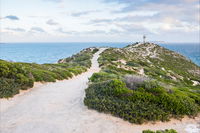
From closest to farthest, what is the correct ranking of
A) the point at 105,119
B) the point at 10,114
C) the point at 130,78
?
the point at 105,119 < the point at 10,114 < the point at 130,78

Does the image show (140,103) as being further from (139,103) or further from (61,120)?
(61,120)

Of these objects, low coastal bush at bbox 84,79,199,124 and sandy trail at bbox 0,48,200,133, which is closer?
sandy trail at bbox 0,48,200,133

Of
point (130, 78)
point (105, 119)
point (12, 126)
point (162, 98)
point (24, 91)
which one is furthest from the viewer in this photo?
point (24, 91)

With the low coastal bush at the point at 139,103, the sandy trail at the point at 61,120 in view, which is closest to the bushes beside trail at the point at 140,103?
the low coastal bush at the point at 139,103

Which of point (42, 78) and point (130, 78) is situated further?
point (42, 78)

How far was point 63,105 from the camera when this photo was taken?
9.00 meters

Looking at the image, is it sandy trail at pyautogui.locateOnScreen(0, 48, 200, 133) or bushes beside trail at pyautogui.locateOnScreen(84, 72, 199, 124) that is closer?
sandy trail at pyautogui.locateOnScreen(0, 48, 200, 133)

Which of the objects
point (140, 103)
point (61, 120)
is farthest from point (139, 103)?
point (61, 120)

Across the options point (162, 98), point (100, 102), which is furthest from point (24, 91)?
point (162, 98)

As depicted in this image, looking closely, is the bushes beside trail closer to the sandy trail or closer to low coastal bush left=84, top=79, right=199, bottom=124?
low coastal bush left=84, top=79, right=199, bottom=124

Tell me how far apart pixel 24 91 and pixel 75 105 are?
4709 millimetres

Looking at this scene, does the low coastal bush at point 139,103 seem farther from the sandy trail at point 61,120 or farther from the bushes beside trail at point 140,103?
the sandy trail at point 61,120

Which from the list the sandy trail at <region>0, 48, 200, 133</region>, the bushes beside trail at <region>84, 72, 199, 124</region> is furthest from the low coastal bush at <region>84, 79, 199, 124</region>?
the sandy trail at <region>0, 48, 200, 133</region>

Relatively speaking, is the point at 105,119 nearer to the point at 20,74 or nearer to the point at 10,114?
the point at 10,114
